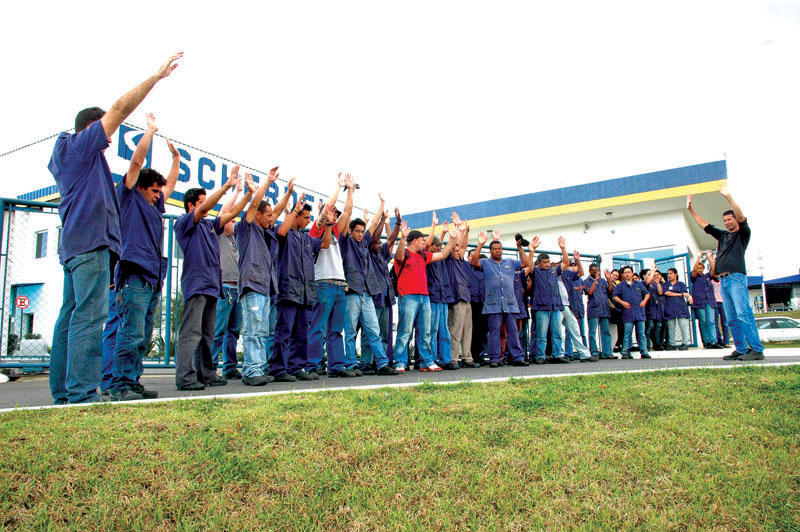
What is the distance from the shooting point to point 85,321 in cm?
373

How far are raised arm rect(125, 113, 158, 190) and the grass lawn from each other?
1.88 meters

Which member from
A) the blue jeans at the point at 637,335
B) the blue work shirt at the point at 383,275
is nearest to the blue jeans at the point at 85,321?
the blue work shirt at the point at 383,275

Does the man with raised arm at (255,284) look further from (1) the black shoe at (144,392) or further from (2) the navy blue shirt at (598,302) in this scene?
(2) the navy blue shirt at (598,302)

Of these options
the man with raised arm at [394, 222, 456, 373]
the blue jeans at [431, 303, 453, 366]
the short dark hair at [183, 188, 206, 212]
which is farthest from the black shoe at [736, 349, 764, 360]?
the short dark hair at [183, 188, 206, 212]

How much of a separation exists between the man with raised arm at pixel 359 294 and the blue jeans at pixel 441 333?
4.20 ft

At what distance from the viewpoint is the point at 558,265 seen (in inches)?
393

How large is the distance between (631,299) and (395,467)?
9.16m

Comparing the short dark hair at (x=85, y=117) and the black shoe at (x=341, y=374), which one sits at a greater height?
the short dark hair at (x=85, y=117)

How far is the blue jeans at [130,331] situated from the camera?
4379 millimetres

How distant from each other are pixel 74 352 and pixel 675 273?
40.7 ft

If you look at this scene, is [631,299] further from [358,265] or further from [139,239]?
[139,239]

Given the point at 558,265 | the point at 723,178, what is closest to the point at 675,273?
the point at 558,265

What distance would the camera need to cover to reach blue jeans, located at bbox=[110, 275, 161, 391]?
438 centimetres

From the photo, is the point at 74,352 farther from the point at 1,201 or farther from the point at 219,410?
the point at 1,201
